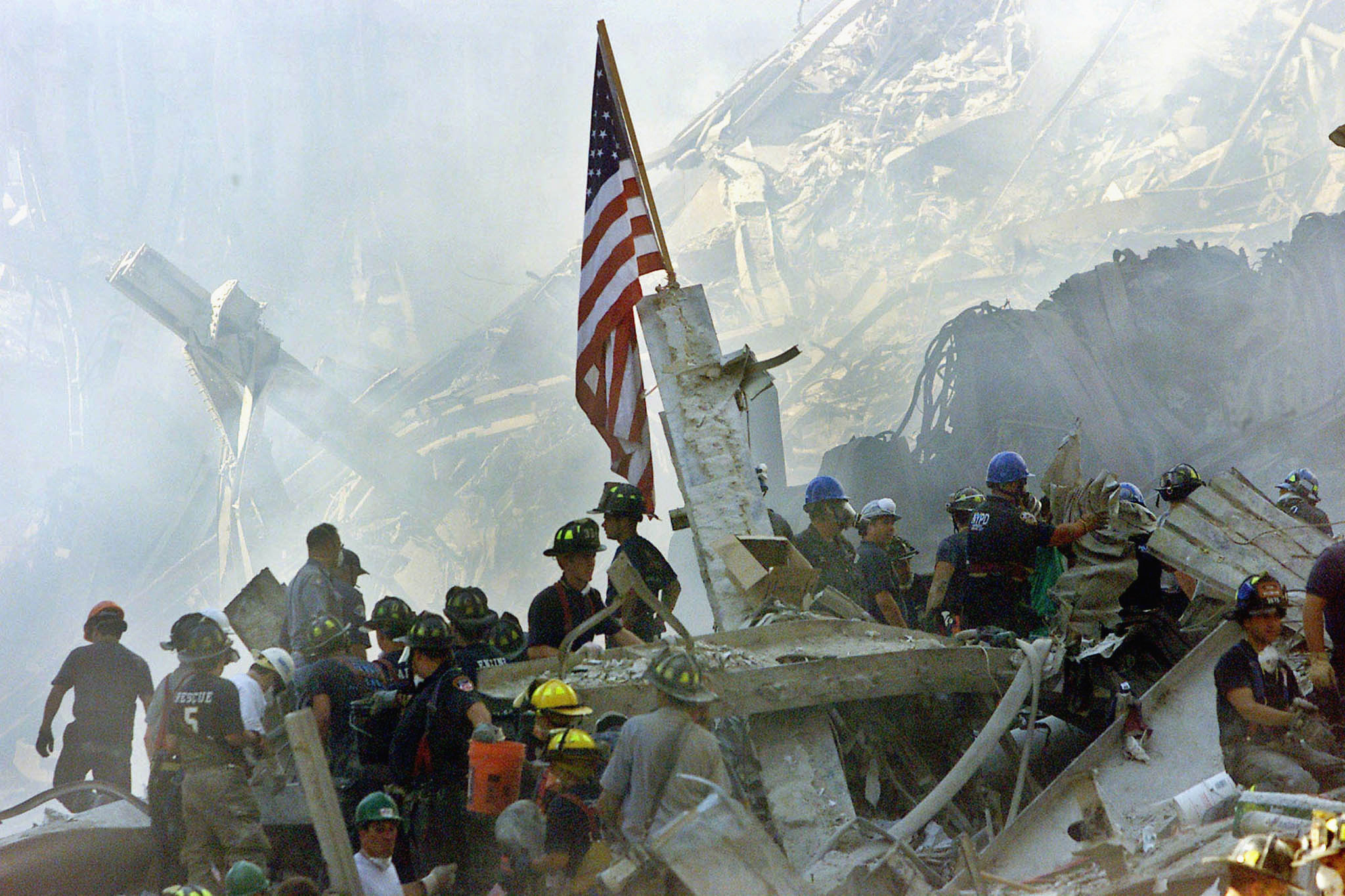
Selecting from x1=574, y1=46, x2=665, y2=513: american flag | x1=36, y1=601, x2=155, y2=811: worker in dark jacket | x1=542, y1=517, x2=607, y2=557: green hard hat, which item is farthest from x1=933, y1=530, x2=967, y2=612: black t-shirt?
x1=36, y1=601, x2=155, y2=811: worker in dark jacket

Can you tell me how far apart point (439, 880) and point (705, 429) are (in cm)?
372

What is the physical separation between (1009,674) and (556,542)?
2272 mm

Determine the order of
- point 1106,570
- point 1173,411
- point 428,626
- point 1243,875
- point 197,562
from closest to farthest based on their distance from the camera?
point 1243,875 < point 428,626 < point 1106,570 < point 1173,411 < point 197,562

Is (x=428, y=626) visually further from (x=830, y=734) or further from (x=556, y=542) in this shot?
(x=830, y=734)

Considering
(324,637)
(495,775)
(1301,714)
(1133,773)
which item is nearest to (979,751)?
(1133,773)

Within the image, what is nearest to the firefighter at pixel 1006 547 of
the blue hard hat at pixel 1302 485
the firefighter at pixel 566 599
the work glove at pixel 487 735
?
the firefighter at pixel 566 599

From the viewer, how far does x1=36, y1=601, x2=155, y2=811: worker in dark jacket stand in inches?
255

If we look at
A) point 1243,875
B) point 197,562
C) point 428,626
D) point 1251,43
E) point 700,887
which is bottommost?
point 1243,875

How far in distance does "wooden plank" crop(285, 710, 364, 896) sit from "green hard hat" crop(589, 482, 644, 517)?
101 inches

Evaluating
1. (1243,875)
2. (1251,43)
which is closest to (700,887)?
(1243,875)

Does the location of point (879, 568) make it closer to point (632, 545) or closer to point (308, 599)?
point (632, 545)

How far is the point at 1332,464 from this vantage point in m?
10.9

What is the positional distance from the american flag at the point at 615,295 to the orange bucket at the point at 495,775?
3419 mm

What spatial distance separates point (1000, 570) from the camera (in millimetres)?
6090
